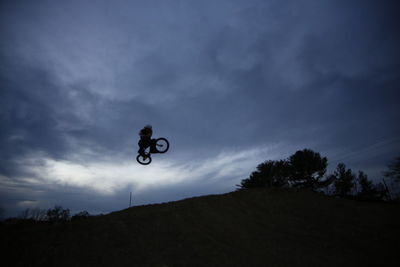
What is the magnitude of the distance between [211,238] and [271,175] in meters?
30.7

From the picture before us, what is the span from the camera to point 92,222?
12.1m

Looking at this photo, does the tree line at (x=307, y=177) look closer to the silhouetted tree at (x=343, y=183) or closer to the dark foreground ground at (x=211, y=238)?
the silhouetted tree at (x=343, y=183)

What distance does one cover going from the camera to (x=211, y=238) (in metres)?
11.4

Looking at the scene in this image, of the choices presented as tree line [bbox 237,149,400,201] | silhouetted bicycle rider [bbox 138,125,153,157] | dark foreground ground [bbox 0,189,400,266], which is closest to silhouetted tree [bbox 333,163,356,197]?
tree line [bbox 237,149,400,201]

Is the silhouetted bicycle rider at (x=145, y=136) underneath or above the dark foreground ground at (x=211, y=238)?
above

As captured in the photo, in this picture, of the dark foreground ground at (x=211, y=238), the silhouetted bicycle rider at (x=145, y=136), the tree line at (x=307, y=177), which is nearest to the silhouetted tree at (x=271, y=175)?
the tree line at (x=307, y=177)

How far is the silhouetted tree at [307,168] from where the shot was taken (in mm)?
37531

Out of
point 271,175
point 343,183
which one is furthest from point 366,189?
point 271,175

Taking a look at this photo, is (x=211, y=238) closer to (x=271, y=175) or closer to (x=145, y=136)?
(x=145, y=136)

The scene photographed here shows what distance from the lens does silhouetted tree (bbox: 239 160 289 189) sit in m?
38.9

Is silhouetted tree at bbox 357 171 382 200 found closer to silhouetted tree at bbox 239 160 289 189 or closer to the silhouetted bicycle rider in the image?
silhouetted tree at bbox 239 160 289 189

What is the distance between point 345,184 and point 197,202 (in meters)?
38.3

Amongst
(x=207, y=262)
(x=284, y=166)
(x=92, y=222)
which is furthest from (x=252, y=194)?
(x=284, y=166)

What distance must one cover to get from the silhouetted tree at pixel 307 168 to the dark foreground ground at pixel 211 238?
817 inches
